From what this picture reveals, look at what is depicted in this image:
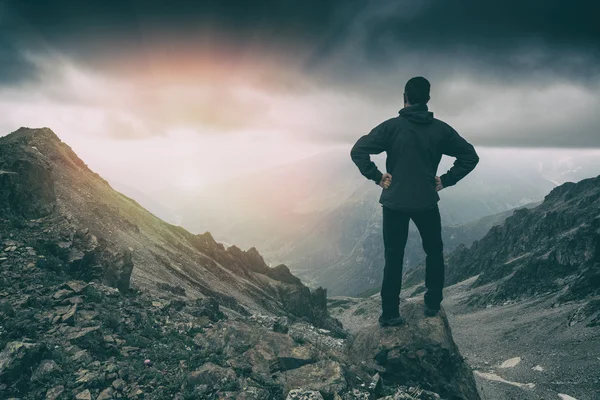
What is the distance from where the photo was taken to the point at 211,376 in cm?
842

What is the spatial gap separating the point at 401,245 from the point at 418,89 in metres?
4.60

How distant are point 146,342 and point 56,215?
16.8 metres

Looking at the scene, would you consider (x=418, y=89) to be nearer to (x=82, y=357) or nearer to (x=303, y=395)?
(x=303, y=395)

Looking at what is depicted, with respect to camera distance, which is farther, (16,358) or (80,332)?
(80,332)

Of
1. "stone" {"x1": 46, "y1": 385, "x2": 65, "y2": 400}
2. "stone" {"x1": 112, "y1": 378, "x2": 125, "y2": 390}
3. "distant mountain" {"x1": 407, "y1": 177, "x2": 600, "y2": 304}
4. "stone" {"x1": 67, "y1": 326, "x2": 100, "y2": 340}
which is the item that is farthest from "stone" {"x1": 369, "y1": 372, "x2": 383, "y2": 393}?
"distant mountain" {"x1": 407, "y1": 177, "x2": 600, "y2": 304}

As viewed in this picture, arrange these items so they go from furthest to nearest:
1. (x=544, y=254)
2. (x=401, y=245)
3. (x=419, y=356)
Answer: (x=544, y=254)
(x=419, y=356)
(x=401, y=245)

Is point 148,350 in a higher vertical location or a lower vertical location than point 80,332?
lower

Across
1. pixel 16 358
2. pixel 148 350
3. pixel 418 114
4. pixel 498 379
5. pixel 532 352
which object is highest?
pixel 418 114

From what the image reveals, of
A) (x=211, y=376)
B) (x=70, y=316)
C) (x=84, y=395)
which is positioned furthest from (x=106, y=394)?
(x=70, y=316)

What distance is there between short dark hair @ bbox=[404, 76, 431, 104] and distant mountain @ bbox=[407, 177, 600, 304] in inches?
4011

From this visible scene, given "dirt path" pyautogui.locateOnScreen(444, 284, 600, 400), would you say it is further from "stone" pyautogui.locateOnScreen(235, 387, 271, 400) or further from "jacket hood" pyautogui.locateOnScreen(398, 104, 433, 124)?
"jacket hood" pyautogui.locateOnScreen(398, 104, 433, 124)

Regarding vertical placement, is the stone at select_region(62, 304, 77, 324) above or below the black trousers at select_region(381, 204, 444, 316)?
below

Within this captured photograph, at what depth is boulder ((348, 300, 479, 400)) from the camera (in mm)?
10625

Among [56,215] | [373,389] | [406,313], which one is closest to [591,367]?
[406,313]
